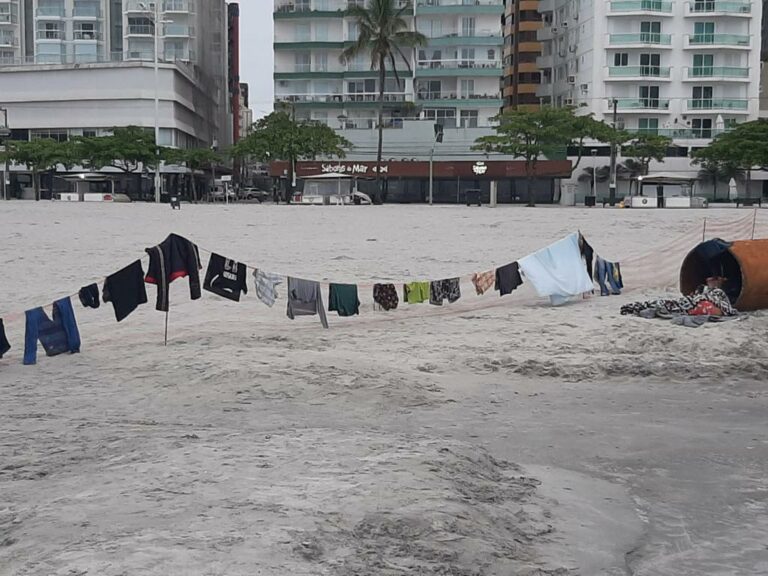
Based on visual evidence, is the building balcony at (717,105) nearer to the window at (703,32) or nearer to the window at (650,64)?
the window at (650,64)

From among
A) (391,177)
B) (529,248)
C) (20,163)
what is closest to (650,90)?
(391,177)

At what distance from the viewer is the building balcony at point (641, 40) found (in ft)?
278

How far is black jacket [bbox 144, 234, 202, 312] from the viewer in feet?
42.2

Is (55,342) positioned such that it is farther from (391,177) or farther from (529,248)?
(391,177)

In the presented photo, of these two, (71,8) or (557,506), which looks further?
(71,8)

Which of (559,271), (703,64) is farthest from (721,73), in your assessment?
(559,271)

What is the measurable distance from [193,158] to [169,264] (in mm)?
74488

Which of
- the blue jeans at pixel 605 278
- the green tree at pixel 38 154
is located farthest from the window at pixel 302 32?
the blue jeans at pixel 605 278

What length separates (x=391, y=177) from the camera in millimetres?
80938

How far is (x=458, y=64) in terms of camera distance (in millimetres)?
87750

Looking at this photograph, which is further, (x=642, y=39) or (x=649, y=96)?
(x=649, y=96)

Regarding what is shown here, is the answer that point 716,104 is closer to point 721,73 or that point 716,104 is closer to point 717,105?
point 717,105

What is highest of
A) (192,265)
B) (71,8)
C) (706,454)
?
(71,8)

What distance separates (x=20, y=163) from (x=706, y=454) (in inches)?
3248
